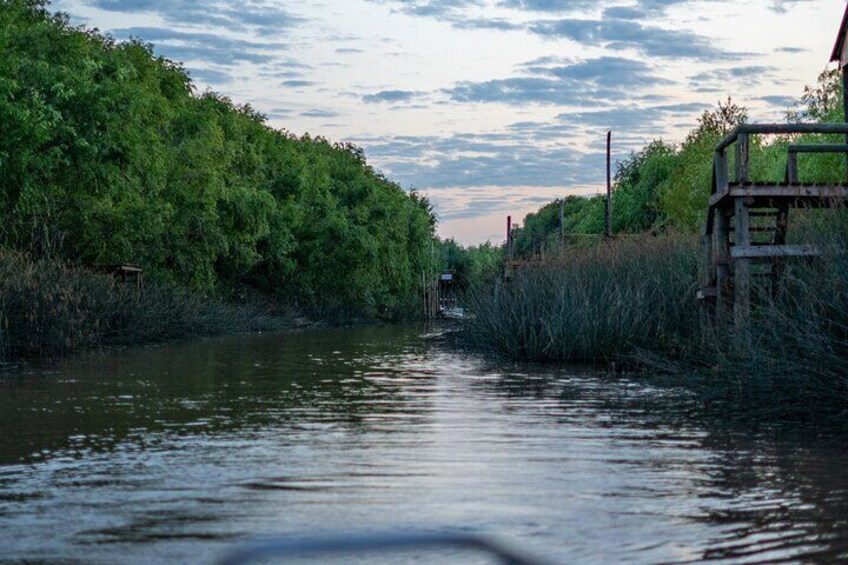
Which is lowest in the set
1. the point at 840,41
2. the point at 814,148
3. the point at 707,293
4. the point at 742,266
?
the point at 707,293

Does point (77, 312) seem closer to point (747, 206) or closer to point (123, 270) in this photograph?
point (123, 270)

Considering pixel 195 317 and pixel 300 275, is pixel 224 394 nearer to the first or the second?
pixel 195 317

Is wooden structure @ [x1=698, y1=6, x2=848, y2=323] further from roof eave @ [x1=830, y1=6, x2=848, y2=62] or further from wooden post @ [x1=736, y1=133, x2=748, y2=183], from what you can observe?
roof eave @ [x1=830, y1=6, x2=848, y2=62]

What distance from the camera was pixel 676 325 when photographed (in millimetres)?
18766

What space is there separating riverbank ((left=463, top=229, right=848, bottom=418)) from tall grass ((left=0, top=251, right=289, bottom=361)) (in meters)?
7.95

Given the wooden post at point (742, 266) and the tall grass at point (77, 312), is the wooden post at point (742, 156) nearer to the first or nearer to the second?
the wooden post at point (742, 266)

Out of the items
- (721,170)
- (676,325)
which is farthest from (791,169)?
(676,325)

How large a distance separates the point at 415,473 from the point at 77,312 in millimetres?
17612

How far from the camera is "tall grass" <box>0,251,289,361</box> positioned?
2227 centimetres

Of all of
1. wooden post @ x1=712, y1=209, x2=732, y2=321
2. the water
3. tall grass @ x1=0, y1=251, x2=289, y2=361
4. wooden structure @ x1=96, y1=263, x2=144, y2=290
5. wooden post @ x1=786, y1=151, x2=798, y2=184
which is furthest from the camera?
wooden structure @ x1=96, y1=263, x2=144, y2=290

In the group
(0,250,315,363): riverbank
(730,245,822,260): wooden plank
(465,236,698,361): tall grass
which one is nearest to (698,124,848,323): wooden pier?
(730,245,822,260): wooden plank

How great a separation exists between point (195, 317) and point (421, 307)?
1869 inches

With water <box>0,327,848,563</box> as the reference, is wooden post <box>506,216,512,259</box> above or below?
above

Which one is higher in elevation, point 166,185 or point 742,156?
point 166,185
